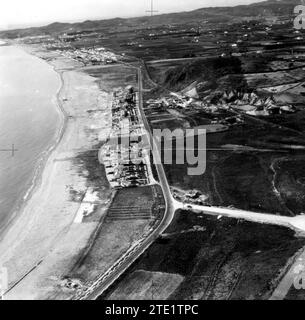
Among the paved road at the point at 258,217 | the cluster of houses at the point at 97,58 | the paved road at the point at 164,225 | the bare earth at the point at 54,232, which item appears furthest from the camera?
the cluster of houses at the point at 97,58

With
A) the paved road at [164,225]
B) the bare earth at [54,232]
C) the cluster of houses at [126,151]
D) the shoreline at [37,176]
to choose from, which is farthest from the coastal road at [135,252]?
the shoreline at [37,176]

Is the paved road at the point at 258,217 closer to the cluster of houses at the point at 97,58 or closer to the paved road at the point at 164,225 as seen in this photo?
the paved road at the point at 164,225

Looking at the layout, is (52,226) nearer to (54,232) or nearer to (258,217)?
(54,232)

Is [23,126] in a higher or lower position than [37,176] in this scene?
higher

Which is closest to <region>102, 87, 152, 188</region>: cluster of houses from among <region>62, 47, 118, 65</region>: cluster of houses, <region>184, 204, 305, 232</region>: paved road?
<region>184, 204, 305, 232</region>: paved road

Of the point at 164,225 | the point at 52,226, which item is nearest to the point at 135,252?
the point at 164,225

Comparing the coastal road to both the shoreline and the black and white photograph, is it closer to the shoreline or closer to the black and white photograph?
the black and white photograph
